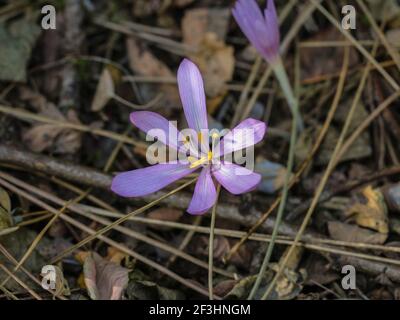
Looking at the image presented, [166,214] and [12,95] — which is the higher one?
[12,95]

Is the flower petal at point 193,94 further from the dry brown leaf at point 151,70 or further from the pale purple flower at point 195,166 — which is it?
the dry brown leaf at point 151,70

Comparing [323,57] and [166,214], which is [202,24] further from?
[166,214]

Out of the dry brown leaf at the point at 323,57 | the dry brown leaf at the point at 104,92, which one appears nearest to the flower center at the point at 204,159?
the dry brown leaf at the point at 104,92

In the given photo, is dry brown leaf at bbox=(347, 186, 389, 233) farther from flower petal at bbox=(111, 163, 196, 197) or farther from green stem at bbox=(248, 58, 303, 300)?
flower petal at bbox=(111, 163, 196, 197)

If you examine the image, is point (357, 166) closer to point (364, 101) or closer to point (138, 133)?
point (364, 101)

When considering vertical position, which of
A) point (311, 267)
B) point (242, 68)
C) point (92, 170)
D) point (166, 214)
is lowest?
point (311, 267)

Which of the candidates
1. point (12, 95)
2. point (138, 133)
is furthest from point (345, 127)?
point (12, 95)
